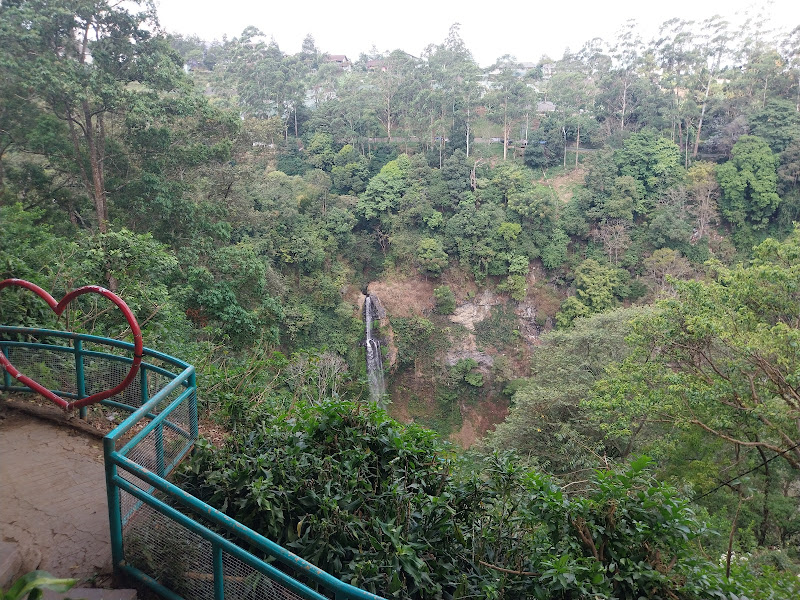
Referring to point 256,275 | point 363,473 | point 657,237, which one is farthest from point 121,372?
point 657,237

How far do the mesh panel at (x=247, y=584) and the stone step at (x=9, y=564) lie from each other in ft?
3.31

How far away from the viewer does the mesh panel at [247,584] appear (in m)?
1.97

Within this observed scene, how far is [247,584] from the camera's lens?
2033 mm

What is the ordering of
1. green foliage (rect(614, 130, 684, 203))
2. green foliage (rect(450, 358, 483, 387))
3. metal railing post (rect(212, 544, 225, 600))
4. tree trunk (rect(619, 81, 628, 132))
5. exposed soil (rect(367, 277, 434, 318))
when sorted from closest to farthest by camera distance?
1. metal railing post (rect(212, 544, 225, 600))
2. green foliage (rect(450, 358, 483, 387))
3. exposed soil (rect(367, 277, 434, 318))
4. green foliage (rect(614, 130, 684, 203))
5. tree trunk (rect(619, 81, 628, 132))

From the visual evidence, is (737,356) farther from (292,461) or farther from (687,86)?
(687,86)

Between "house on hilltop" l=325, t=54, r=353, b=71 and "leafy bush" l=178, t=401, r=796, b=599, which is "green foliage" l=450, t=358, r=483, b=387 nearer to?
"leafy bush" l=178, t=401, r=796, b=599

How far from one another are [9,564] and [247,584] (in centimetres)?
115

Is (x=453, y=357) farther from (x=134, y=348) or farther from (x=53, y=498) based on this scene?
(x=53, y=498)

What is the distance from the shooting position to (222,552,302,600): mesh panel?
77.4 inches

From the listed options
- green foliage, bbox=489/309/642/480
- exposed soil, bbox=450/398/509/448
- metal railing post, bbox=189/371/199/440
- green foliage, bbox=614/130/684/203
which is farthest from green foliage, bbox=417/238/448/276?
metal railing post, bbox=189/371/199/440

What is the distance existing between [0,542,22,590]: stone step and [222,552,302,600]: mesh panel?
3.31ft

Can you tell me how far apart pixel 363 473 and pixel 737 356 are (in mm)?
7245

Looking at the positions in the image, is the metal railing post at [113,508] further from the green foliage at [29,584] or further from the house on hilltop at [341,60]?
the house on hilltop at [341,60]

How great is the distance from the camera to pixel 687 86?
24766mm
